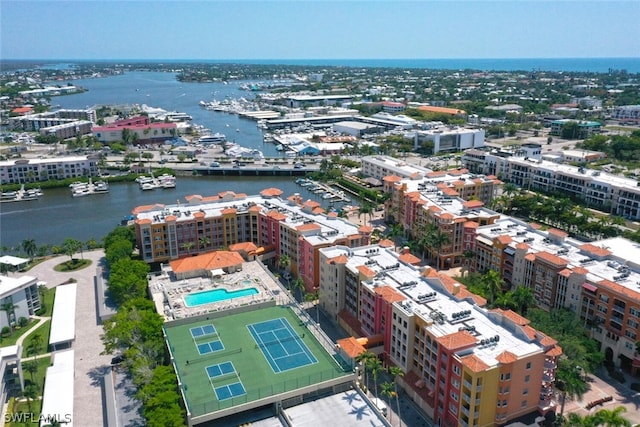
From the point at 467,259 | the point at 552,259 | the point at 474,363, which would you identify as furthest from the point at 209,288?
the point at 552,259

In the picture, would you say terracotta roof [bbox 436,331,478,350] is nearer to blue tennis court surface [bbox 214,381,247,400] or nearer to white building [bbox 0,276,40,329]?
blue tennis court surface [bbox 214,381,247,400]

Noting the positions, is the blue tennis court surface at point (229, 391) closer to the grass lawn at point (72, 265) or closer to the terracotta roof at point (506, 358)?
the terracotta roof at point (506, 358)

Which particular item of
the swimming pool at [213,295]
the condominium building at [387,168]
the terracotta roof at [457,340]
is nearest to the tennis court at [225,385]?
the swimming pool at [213,295]

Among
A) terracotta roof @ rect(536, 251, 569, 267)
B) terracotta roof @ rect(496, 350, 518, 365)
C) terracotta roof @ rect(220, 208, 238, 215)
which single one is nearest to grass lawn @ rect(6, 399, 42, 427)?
terracotta roof @ rect(220, 208, 238, 215)

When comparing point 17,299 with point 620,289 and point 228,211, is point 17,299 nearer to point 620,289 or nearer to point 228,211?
point 228,211

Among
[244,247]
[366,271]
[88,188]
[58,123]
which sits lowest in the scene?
[88,188]
